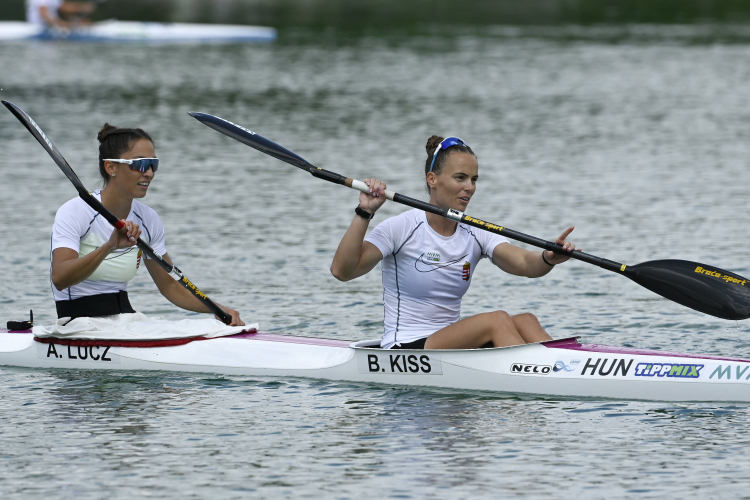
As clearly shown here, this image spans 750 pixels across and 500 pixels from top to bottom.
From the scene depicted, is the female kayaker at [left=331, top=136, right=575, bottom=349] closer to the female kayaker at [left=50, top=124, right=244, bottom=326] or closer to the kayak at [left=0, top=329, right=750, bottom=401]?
the kayak at [left=0, top=329, right=750, bottom=401]

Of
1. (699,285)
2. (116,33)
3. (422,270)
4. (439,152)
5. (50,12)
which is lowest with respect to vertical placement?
(699,285)

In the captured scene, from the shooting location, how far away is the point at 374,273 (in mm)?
13797

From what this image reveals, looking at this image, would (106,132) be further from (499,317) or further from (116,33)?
(116,33)

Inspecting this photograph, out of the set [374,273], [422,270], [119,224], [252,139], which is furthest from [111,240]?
[374,273]

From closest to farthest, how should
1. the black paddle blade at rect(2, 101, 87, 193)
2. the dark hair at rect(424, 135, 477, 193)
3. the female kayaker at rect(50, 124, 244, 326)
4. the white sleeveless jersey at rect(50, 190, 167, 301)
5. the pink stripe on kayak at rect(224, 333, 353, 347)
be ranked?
the dark hair at rect(424, 135, 477, 193) < the female kayaker at rect(50, 124, 244, 326) < the white sleeveless jersey at rect(50, 190, 167, 301) < the pink stripe on kayak at rect(224, 333, 353, 347) < the black paddle blade at rect(2, 101, 87, 193)

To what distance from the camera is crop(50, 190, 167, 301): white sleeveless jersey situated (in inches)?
344

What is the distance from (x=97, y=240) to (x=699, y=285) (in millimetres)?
4328

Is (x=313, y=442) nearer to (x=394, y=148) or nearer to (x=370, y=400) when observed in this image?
(x=370, y=400)

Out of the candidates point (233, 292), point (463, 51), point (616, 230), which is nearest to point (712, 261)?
point (616, 230)

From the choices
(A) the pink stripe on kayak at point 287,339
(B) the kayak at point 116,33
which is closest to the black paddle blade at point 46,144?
(A) the pink stripe on kayak at point 287,339

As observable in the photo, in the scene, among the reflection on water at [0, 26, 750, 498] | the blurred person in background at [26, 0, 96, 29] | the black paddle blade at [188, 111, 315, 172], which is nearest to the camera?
the reflection on water at [0, 26, 750, 498]

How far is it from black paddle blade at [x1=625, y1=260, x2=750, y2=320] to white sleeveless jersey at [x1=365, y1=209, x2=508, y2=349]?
1287mm

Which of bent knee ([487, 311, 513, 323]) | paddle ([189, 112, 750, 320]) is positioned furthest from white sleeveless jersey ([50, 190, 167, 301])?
bent knee ([487, 311, 513, 323])

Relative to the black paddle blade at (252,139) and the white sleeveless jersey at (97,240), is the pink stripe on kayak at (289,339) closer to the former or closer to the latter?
the white sleeveless jersey at (97,240)
